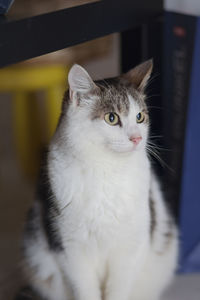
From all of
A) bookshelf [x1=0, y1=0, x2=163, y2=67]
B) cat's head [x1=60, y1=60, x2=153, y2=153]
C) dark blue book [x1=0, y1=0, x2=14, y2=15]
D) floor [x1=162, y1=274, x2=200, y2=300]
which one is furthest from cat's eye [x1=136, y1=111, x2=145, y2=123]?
floor [x1=162, y1=274, x2=200, y2=300]

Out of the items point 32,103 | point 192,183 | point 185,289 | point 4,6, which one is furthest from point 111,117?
point 32,103

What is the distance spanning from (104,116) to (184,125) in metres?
0.41

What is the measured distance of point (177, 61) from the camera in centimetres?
146

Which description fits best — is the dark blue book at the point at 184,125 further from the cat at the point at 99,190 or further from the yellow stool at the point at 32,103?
the yellow stool at the point at 32,103

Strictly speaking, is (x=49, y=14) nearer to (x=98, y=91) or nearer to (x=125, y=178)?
(x=98, y=91)

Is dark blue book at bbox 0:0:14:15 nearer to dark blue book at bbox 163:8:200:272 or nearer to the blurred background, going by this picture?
the blurred background

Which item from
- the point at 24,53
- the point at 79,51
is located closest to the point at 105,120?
the point at 24,53

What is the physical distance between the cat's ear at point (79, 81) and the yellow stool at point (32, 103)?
706 mm

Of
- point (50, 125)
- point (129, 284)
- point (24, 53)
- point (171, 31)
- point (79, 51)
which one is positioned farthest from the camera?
point (50, 125)

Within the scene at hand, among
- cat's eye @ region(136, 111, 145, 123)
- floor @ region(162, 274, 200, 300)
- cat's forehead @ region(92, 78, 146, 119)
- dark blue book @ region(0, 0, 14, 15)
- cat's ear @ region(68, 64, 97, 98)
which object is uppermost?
dark blue book @ region(0, 0, 14, 15)

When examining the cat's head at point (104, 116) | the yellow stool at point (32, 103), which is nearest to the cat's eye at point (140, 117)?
the cat's head at point (104, 116)

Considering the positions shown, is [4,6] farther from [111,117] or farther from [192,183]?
[192,183]

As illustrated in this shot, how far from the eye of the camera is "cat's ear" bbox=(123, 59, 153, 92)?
1230 millimetres

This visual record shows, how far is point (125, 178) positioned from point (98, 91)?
0.69 feet
